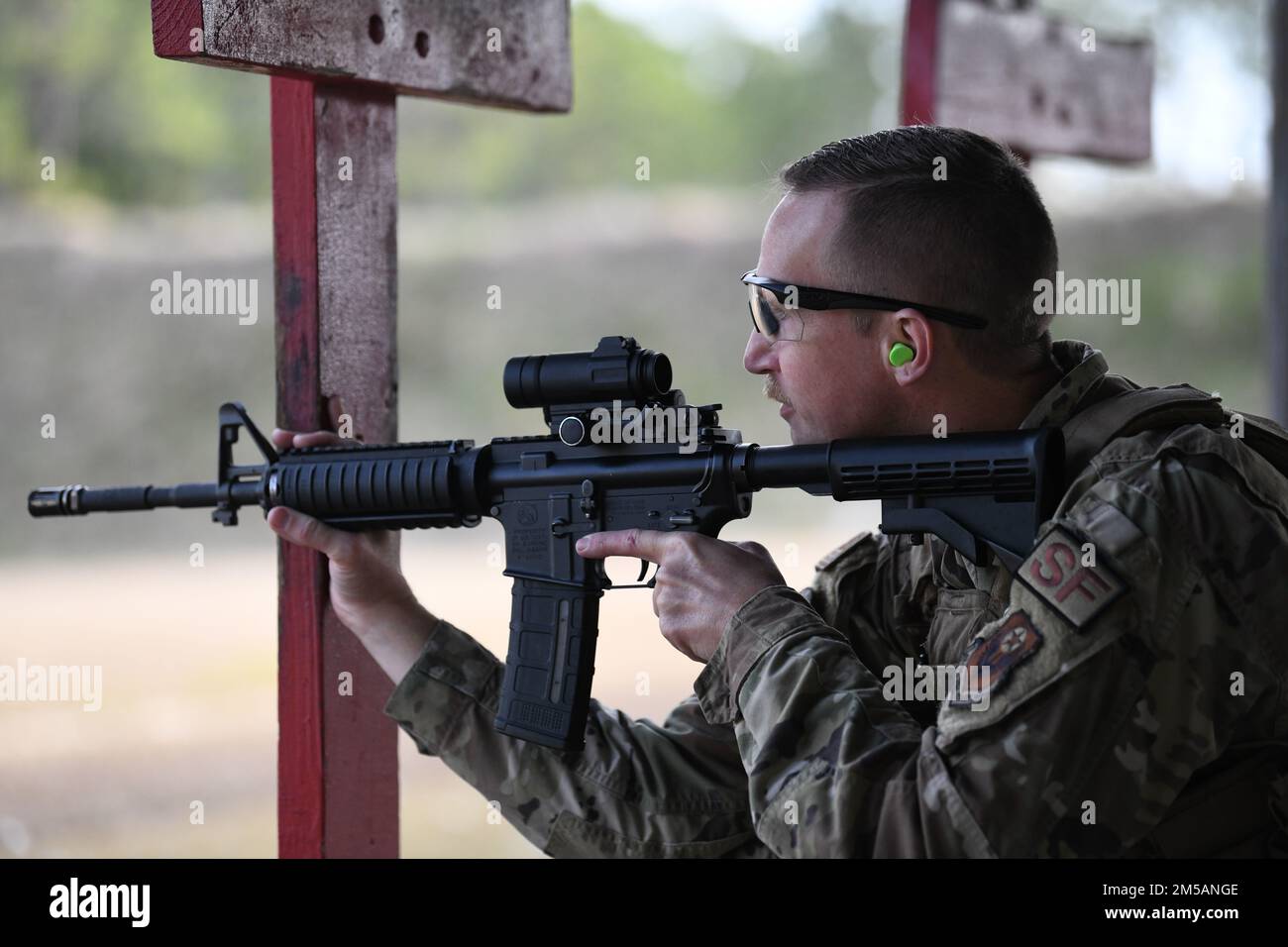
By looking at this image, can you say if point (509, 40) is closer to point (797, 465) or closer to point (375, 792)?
point (797, 465)

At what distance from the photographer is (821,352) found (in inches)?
89.0

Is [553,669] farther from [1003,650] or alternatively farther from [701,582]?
[1003,650]

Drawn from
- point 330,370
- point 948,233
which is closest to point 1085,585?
point 948,233

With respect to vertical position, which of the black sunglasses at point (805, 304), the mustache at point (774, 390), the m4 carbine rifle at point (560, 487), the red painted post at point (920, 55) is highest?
the red painted post at point (920, 55)

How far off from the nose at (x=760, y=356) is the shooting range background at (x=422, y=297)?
7.07 feet

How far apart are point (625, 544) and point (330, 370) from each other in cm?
68

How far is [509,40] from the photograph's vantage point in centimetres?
294

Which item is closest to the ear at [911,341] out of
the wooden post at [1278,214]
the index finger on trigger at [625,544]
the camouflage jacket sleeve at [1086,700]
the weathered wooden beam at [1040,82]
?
the camouflage jacket sleeve at [1086,700]

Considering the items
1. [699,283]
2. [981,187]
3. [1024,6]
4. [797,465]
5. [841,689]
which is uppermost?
[699,283]

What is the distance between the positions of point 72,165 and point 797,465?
77.4 ft

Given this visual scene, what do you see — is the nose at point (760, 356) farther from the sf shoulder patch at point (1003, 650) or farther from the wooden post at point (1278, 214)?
the wooden post at point (1278, 214)

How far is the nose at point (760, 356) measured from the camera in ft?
7.61
